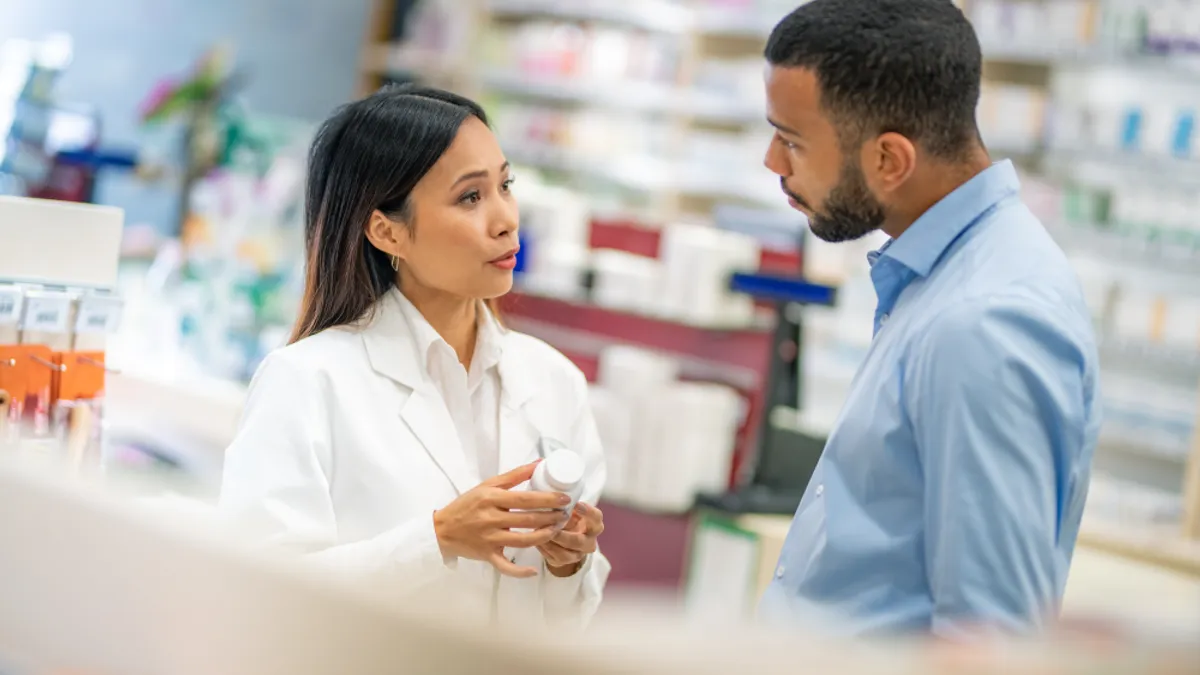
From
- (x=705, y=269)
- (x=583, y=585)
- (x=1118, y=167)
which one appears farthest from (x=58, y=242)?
(x=1118, y=167)

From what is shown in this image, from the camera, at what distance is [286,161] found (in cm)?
479

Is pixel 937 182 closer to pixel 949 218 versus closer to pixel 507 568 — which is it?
pixel 949 218

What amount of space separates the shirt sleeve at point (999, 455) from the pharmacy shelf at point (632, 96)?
493 centimetres

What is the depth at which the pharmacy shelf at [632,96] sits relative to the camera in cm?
652

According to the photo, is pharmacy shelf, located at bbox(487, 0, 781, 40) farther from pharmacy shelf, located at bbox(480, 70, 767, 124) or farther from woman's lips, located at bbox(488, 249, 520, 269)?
woman's lips, located at bbox(488, 249, 520, 269)

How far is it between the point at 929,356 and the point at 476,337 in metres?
0.85

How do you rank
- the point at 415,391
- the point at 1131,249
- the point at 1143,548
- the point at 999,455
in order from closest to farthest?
the point at 999,455
the point at 415,391
the point at 1143,548
the point at 1131,249

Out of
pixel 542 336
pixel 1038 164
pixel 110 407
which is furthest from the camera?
pixel 1038 164

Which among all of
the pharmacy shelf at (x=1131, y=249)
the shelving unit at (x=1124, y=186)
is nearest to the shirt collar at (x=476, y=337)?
A: the shelving unit at (x=1124, y=186)

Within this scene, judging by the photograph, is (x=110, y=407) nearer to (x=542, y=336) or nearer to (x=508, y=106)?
(x=542, y=336)

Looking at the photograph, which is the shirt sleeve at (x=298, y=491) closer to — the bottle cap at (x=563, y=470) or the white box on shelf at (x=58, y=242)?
the bottle cap at (x=563, y=470)

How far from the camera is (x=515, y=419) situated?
6.46 feet

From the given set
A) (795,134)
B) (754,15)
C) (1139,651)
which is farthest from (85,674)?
(754,15)

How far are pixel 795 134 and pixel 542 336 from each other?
3.04 meters
